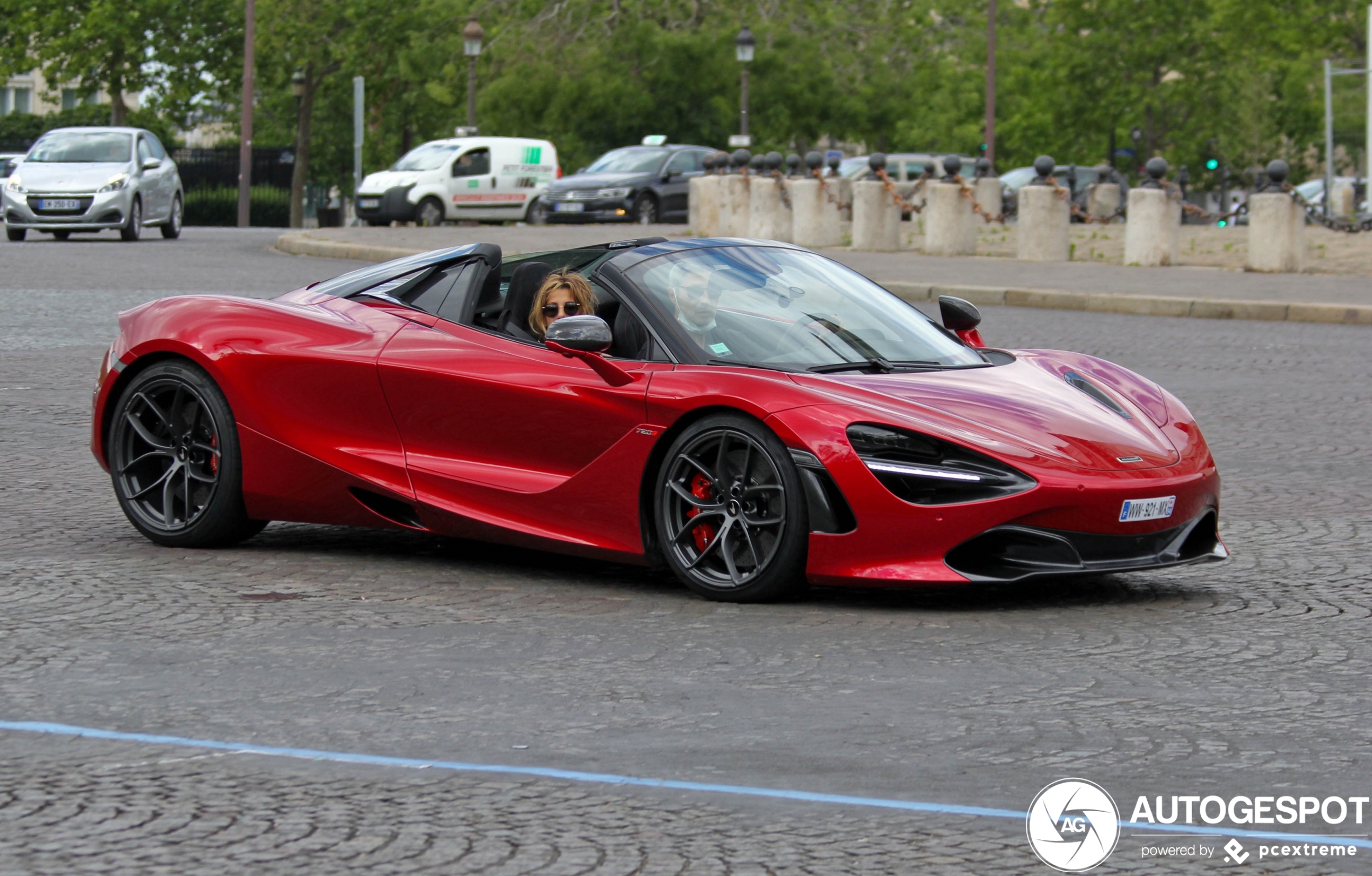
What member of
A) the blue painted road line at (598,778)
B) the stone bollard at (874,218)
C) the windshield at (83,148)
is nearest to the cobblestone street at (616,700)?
the blue painted road line at (598,778)

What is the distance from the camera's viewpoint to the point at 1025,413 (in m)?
6.21

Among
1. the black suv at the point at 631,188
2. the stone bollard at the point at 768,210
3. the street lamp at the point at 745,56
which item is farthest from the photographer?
the street lamp at the point at 745,56

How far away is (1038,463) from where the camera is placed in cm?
596

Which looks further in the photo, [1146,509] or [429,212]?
[429,212]

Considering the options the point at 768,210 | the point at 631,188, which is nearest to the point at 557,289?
the point at 768,210

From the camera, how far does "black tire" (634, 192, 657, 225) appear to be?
122 ft

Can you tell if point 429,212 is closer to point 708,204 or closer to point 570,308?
point 708,204

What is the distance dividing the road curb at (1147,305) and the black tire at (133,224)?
44.0 ft

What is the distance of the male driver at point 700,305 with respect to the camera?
6.56 m

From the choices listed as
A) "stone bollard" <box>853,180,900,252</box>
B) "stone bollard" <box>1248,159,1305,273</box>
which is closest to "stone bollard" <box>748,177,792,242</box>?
"stone bollard" <box>853,180,900,252</box>

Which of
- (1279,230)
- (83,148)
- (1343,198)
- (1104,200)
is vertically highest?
(1343,198)

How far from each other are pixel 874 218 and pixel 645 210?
10.9 metres

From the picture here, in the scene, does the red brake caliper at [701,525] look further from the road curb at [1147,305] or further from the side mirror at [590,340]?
the road curb at [1147,305]

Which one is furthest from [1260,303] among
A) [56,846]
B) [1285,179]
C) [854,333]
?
[56,846]
